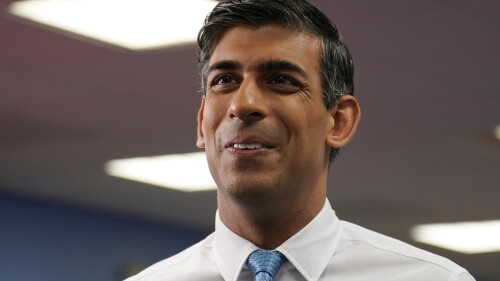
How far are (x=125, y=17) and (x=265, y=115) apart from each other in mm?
2891

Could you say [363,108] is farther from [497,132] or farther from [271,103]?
[271,103]

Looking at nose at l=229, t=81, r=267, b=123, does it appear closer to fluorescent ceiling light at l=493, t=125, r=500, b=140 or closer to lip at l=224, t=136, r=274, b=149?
lip at l=224, t=136, r=274, b=149

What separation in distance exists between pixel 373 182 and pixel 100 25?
287 centimetres

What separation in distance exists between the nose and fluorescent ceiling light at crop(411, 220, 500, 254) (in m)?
6.37

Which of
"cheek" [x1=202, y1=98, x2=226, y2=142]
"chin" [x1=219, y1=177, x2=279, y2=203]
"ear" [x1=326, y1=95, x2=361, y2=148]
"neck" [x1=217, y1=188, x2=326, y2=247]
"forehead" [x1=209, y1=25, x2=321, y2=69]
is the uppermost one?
"forehead" [x1=209, y1=25, x2=321, y2=69]

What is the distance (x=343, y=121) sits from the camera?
6.64ft

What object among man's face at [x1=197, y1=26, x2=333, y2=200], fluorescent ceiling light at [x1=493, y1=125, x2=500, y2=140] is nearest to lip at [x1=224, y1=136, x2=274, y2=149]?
man's face at [x1=197, y1=26, x2=333, y2=200]

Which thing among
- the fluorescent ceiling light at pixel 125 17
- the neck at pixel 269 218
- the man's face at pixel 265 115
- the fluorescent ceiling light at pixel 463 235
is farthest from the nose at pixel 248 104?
the fluorescent ceiling light at pixel 463 235

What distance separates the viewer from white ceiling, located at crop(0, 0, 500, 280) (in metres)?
4.75

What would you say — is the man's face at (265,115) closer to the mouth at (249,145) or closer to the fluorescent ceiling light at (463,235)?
the mouth at (249,145)

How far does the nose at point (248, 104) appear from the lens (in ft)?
5.90

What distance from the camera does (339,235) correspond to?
2.04 meters

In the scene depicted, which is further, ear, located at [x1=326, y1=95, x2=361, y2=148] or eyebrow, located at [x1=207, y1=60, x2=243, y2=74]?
ear, located at [x1=326, y1=95, x2=361, y2=148]

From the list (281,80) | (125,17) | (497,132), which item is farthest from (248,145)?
(497,132)
